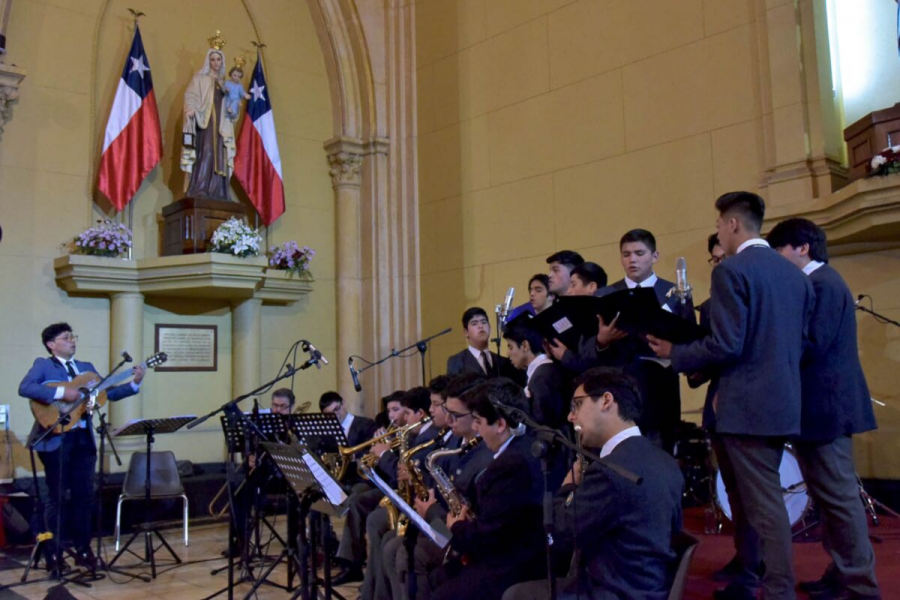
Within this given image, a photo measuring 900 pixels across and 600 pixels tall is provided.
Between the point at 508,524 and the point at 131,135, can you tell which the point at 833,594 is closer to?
the point at 508,524

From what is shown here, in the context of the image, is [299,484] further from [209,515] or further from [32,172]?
[32,172]

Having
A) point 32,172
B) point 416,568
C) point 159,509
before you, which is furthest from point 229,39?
point 416,568

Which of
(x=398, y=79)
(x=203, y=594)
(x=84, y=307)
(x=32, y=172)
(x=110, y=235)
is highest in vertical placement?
(x=398, y=79)

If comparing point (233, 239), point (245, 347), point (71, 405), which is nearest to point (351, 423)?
point (71, 405)

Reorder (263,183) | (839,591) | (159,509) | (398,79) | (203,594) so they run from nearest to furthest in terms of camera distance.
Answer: (839,591) < (203,594) < (159,509) < (263,183) < (398,79)

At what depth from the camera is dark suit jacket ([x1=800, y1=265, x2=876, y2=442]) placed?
10.4 ft

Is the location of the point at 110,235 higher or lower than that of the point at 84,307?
higher

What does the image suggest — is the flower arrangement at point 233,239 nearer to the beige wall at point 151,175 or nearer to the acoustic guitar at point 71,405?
the beige wall at point 151,175

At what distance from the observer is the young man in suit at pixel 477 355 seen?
5.73 meters

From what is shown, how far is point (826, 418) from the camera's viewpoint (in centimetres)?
317

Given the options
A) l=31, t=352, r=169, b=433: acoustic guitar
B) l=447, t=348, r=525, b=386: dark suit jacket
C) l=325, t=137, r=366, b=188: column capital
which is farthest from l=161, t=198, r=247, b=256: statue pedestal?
l=447, t=348, r=525, b=386: dark suit jacket

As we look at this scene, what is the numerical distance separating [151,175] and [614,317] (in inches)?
248

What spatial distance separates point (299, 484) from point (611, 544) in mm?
1726

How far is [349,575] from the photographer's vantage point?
538 cm
